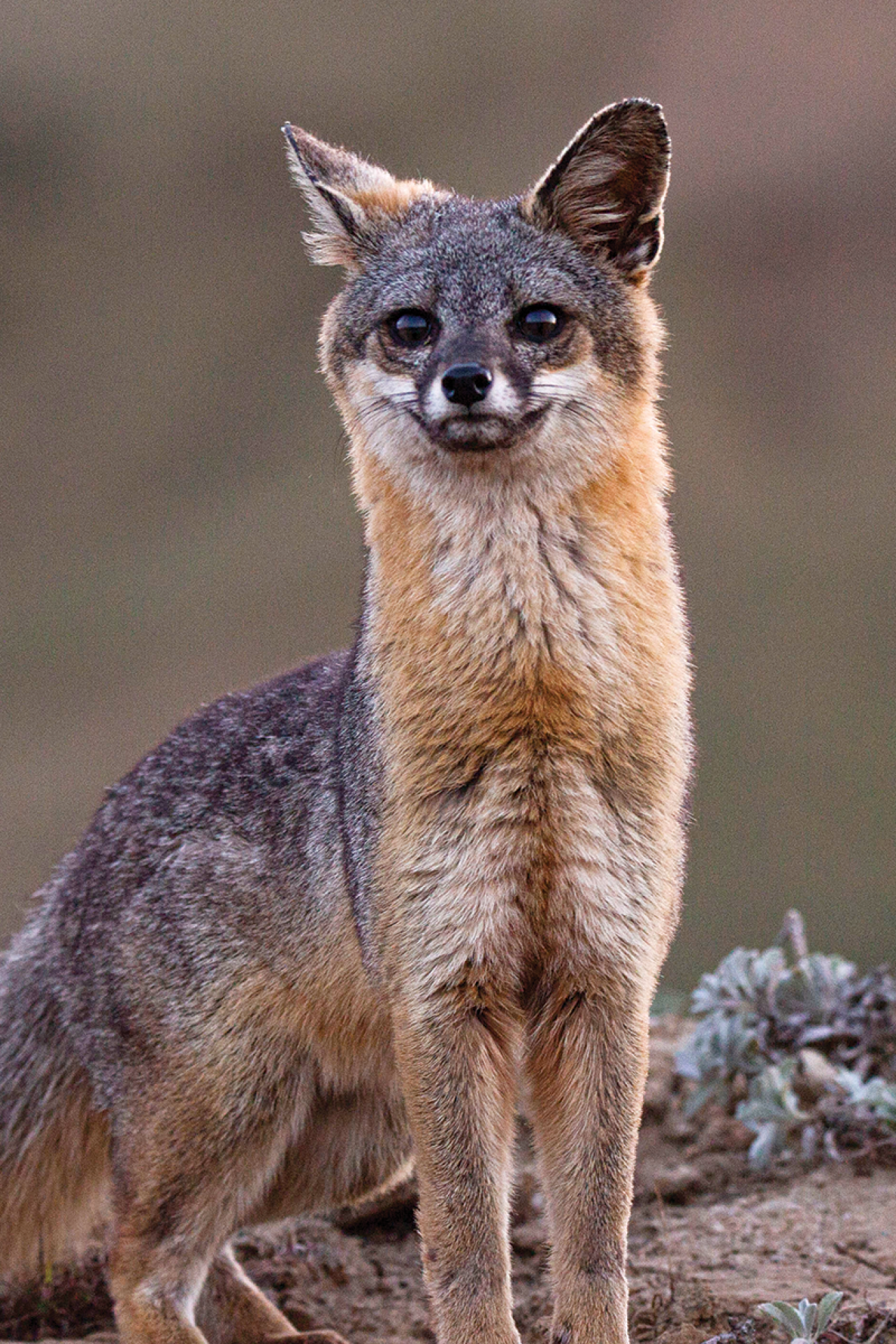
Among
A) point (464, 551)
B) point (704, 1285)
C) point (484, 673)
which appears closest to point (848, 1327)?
point (704, 1285)

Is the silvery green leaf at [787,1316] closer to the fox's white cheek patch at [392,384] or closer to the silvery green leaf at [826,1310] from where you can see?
the silvery green leaf at [826,1310]

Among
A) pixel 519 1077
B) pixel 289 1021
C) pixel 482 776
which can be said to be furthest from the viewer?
pixel 289 1021

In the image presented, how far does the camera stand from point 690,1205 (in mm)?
5949

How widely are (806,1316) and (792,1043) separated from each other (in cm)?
210

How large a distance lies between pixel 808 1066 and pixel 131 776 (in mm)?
2792

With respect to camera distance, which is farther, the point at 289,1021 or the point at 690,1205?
the point at 690,1205

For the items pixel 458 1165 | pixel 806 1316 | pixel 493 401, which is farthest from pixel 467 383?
pixel 806 1316

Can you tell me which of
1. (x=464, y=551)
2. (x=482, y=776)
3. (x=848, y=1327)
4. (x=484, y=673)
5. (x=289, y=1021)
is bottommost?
(x=848, y=1327)

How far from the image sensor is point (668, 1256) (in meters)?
5.27

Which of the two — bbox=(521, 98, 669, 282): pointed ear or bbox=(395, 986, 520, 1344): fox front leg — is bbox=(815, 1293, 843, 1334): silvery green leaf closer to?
bbox=(395, 986, 520, 1344): fox front leg

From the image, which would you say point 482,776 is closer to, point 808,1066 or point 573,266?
point 573,266

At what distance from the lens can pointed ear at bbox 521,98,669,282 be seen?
14.2 ft

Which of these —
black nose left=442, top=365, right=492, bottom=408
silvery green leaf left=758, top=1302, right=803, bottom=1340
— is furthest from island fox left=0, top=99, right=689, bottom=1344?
silvery green leaf left=758, top=1302, right=803, bottom=1340

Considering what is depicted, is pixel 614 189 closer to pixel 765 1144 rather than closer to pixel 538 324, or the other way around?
pixel 538 324
